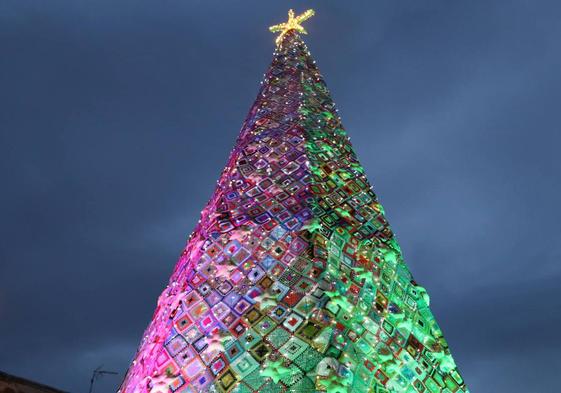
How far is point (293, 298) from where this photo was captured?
326 centimetres

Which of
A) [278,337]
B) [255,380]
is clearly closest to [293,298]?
[278,337]

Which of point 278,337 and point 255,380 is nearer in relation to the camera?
point 255,380

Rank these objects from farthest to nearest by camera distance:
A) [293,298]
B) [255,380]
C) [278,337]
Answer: [293,298] → [278,337] → [255,380]

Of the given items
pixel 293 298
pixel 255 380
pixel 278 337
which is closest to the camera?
pixel 255 380

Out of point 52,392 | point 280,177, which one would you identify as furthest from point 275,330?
point 52,392

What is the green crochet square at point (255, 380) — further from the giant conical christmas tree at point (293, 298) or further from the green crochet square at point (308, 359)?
the green crochet square at point (308, 359)

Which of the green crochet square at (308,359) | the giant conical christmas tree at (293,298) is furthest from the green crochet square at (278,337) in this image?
the green crochet square at (308,359)

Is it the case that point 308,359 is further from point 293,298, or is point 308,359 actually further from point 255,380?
point 293,298

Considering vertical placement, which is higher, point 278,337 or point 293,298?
point 293,298

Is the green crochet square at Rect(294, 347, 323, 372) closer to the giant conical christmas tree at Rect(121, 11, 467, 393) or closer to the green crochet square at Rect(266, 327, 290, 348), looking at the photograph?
the giant conical christmas tree at Rect(121, 11, 467, 393)

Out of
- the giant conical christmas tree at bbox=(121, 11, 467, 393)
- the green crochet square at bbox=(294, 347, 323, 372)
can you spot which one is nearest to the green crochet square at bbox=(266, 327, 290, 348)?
the giant conical christmas tree at bbox=(121, 11, 467, 393)

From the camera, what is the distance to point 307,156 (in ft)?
14.4

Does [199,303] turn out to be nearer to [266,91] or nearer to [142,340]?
[142,340]

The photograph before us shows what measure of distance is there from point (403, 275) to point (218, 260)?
1.54 metres
